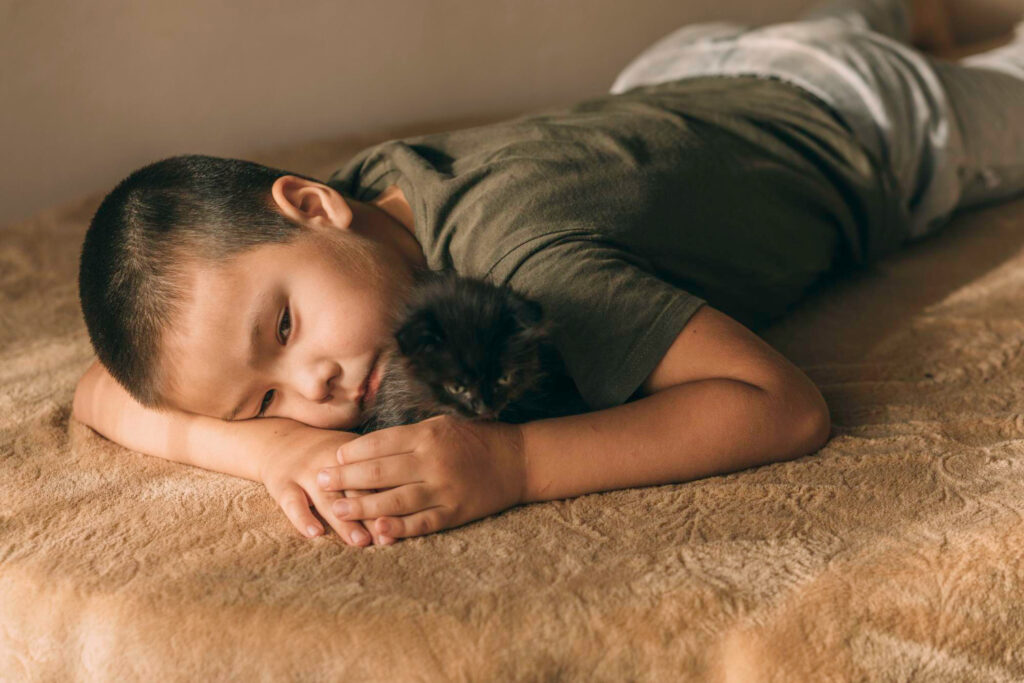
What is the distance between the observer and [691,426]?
40.5 inches

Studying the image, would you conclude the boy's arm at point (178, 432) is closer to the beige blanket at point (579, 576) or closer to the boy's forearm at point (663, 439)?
the beige blanket at point (579, 576)

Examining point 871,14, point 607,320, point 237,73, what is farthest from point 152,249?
point 871,14

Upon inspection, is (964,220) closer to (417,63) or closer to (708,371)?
(708,371)

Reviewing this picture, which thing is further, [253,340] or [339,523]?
[253,340]

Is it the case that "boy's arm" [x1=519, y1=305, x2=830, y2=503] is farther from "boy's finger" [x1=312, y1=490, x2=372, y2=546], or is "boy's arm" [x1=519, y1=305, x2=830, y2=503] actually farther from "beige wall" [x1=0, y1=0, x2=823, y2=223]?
"beige wall" [x1=0, y1=0, x2=823, y2=223]

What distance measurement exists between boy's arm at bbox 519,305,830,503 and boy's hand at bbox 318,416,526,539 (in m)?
0.03

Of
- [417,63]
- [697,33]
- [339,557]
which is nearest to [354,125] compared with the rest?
[417,63]

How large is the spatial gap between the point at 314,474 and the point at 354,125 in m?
1.81

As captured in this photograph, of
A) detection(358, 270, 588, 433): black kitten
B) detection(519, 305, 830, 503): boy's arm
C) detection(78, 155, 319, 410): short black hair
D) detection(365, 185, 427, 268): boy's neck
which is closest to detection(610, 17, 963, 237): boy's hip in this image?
detection(519, 305, 830, 503): boy's arm

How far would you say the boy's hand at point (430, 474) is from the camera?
0.96 metres

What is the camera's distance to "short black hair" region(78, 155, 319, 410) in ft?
3.72

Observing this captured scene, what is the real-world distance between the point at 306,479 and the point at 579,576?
38 cm

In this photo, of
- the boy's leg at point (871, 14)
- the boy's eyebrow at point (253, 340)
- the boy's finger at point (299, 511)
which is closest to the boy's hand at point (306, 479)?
the boy's finger at point (299, 511)

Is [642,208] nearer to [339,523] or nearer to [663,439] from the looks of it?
[663,439]
